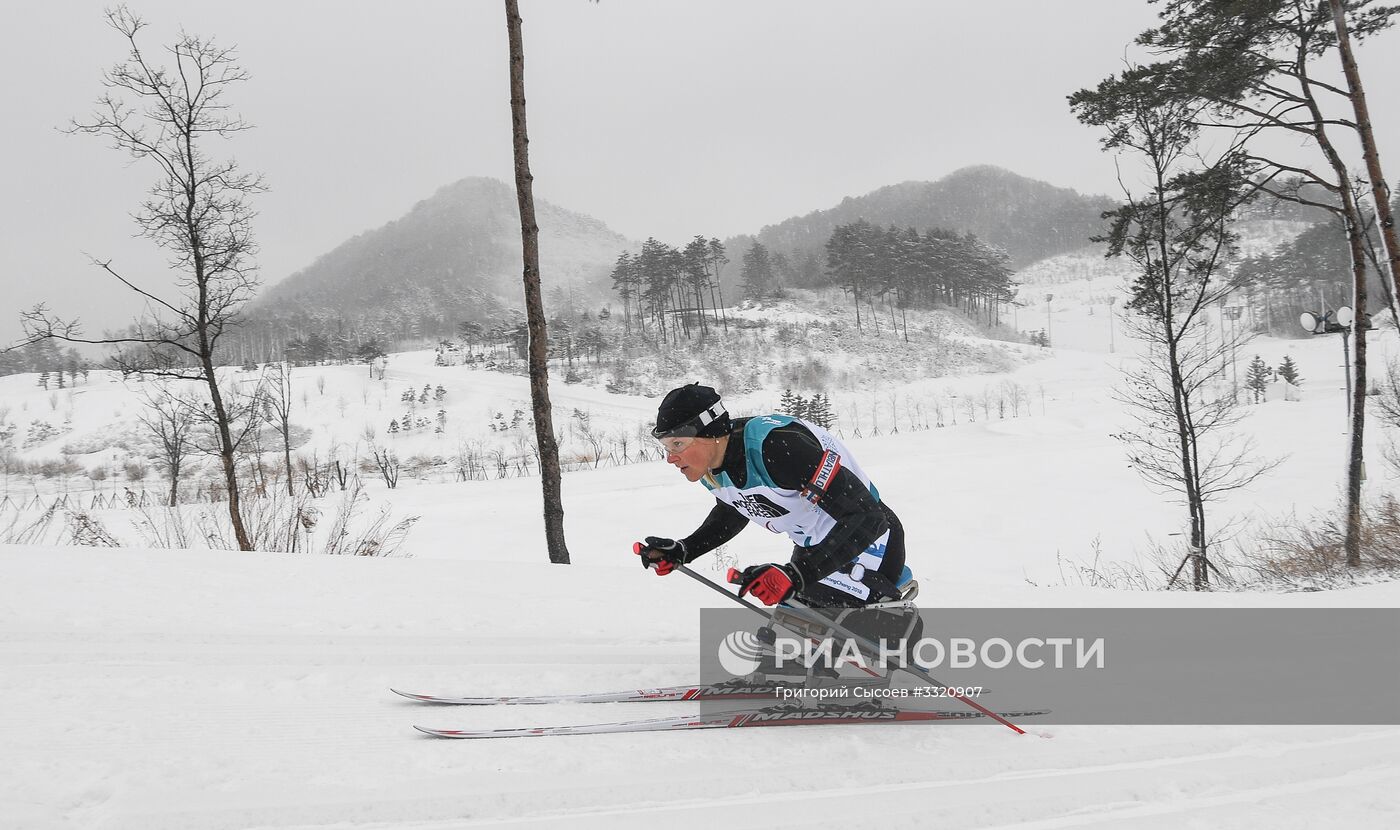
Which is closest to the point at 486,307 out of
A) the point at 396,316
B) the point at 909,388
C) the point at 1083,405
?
the point at 396,316

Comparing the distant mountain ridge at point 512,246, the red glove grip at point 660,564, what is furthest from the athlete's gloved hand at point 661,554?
the distant mountain ridge at point 512,246

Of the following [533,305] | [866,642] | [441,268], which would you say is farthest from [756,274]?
[441,268]

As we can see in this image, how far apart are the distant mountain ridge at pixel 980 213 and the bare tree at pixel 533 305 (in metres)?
142

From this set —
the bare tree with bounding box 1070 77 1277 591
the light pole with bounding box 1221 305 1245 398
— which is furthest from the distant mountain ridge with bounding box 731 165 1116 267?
the bare tree with bounding box 1070 77 1277 591

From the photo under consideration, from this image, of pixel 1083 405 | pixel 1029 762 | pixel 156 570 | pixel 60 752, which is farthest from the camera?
pixel 1083 405

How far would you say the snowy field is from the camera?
2330mm

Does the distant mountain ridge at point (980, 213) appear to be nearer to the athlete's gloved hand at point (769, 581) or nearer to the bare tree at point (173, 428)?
the bare tree at point (173, 428)

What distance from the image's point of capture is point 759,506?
328 cm

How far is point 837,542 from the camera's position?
290cm

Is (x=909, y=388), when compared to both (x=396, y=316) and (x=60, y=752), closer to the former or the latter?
(x=60, y=752)

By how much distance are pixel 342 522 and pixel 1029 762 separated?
8554 millimetres

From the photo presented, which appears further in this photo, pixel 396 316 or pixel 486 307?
pixel 486 307

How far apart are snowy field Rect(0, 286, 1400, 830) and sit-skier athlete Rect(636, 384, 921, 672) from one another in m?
0.62

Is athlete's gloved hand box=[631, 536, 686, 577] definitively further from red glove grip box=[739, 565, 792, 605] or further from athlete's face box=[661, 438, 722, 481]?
red glove grip box=[739, 565, 792, 605]
